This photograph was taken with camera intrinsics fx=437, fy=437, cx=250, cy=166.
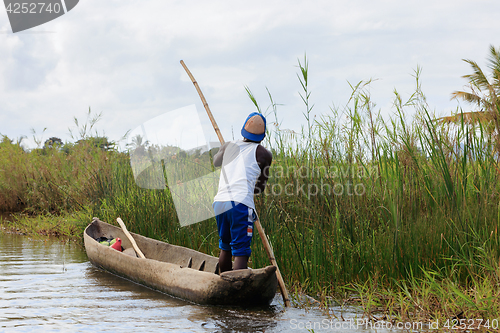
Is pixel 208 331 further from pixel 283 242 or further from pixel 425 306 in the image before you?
pixel 425 306

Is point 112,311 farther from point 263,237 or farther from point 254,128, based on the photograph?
point 254,128

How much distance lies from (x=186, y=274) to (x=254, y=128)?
1696 millimetres

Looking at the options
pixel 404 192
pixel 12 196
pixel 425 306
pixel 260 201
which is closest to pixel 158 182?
pixel 260 201

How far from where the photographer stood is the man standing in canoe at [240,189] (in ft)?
14.4

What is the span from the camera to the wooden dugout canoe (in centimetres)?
408

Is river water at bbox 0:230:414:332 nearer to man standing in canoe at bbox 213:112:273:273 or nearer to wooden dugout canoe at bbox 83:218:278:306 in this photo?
wooden dugout canoe at bbox 83:218:278:306

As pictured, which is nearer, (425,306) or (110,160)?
(425,306)

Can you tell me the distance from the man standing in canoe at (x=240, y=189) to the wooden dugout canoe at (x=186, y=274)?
11.7 inches

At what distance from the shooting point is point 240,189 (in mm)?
4441

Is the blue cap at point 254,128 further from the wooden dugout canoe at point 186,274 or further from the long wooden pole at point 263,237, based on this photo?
the wooden dugout canoe at point 186,274

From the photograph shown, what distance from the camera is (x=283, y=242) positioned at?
4.75 metres

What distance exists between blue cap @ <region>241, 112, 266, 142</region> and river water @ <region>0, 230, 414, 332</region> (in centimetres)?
172

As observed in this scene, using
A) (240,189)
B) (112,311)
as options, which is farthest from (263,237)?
(112,311)

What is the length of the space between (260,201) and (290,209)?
36cm
